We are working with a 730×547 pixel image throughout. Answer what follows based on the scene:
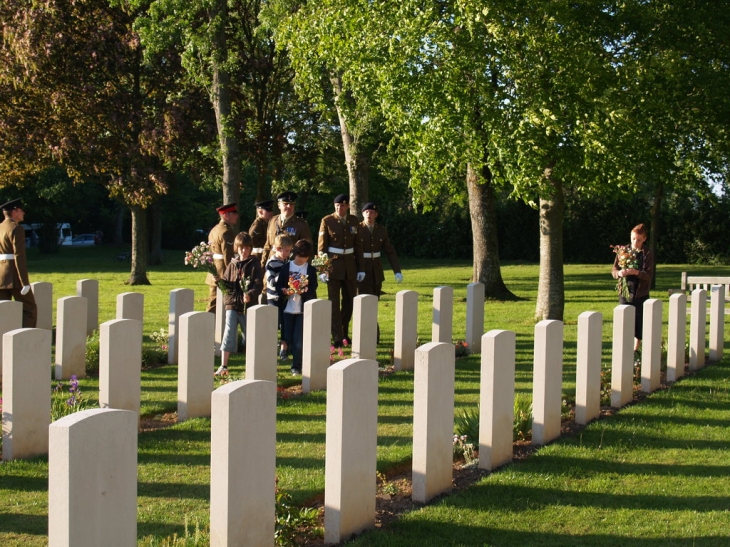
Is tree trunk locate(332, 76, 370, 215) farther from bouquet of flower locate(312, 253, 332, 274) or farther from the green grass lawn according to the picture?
the green grass lawn

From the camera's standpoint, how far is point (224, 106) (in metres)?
19.4

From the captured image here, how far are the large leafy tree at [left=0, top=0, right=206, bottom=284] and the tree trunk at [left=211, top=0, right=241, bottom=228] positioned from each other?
17.6 ft

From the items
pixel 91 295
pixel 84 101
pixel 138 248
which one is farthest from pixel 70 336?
pixel 138 248

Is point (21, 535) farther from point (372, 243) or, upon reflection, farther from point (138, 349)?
point (372, 243)

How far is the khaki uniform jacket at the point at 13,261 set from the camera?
11.8m

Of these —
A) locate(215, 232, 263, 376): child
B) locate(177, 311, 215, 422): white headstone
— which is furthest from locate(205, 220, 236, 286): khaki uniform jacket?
locate(177, 311, 215, 422): white headstone

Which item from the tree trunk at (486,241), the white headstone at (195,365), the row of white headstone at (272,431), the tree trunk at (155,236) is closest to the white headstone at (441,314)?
the row of white headstone at (272,431)

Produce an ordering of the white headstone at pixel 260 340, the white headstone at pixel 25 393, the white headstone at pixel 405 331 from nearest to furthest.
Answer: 1. the white headstone at pixel 25 393
2. the white headstone at pixel 260 340
3. the white headstone at pixel 405 331

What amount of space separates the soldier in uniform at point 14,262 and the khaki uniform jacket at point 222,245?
7.90 feet

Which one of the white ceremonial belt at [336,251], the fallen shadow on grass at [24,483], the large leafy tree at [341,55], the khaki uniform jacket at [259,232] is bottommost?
the fallen shadow on grass at [24,483]

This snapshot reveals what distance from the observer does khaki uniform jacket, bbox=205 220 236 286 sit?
12.6 m

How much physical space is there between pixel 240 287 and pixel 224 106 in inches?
371

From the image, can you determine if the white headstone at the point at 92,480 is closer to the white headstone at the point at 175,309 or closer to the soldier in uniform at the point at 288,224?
the white headstone at the point at 175,309

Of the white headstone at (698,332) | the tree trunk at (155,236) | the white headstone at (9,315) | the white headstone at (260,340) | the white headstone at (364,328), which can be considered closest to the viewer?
the white headstone at (260,340)
